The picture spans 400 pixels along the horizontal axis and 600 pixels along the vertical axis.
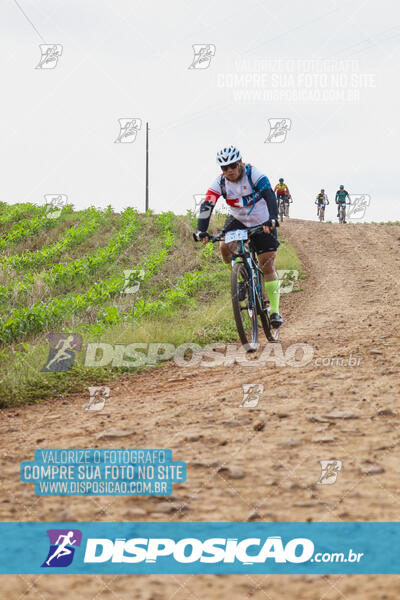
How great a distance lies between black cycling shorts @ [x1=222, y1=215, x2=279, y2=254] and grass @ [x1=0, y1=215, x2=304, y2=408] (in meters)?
1.69

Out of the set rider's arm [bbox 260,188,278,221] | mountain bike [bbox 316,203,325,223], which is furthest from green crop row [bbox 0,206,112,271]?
rider's arm [bbox 260,188,278,221]

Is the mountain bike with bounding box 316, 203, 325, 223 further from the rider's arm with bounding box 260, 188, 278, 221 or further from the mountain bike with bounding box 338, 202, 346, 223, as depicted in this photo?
the rider's arm with bounding box 260, 188, 278, 221

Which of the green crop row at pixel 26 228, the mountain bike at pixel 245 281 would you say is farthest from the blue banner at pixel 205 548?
the green crop row at pixel 26 228

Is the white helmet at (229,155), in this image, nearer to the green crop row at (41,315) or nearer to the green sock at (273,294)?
the green sock at (273,294)

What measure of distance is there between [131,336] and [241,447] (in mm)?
4406

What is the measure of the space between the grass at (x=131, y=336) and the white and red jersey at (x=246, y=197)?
2.08 meters

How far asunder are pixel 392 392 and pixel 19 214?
2570 cm

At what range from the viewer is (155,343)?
25.4 ft

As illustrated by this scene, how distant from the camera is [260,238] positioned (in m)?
7.47

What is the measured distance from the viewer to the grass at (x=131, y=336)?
240 inches

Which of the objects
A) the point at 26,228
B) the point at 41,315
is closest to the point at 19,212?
the point at 26,228

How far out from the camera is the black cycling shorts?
24.3 feet

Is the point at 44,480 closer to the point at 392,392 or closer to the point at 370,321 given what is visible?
the point at 392,392

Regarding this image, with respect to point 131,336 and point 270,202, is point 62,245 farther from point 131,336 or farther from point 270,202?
point 270,202
